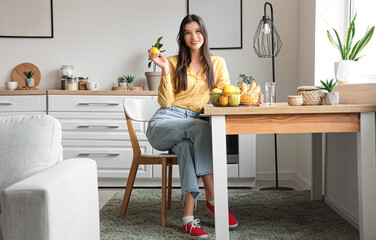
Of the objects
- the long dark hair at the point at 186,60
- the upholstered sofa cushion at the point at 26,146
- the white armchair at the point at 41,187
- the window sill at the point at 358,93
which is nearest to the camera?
the white armchair at the point at 41,187

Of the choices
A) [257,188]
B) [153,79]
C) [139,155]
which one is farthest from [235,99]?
[153,79]

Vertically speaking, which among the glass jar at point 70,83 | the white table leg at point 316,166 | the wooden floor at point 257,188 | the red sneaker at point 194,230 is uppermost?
the glass jar at point 70,83

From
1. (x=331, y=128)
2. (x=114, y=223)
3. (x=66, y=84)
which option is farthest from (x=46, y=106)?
(x=331, y=128)

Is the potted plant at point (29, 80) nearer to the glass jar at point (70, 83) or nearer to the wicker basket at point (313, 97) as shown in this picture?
the glass jar at point (70, 83)

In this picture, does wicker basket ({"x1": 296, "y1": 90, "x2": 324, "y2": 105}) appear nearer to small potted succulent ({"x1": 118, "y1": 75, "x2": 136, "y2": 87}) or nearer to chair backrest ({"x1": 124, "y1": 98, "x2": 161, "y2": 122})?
chair backrest ({"x1": 124, "y1": 98, "x2": 161, "y2": 122})

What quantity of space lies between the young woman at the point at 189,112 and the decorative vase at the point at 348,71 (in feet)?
2.59

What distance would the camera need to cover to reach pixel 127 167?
431 cm

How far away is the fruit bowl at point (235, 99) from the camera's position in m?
2.38

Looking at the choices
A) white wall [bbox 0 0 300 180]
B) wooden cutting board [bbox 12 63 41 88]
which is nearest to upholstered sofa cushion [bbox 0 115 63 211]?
white wall [bbox 0 0 300 180]

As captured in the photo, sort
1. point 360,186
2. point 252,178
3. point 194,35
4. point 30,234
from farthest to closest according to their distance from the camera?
point 252,178 < point 194,35 < point 360,186 < point 30,234

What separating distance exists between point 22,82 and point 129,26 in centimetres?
124

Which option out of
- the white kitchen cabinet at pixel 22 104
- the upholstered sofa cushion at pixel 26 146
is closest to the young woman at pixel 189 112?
the upholstered sofa cushion at pixel 26 146

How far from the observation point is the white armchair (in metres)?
1.42

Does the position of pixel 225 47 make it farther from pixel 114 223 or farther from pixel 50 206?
pixel 50 206
